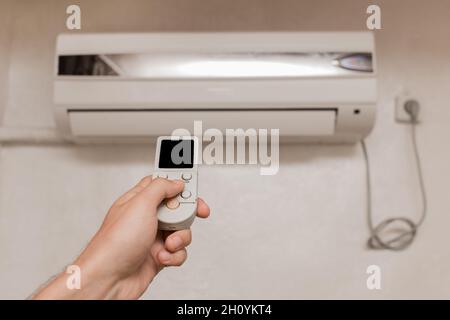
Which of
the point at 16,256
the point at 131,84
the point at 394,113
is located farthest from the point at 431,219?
the point at 16,256

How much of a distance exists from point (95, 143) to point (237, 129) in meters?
0.42

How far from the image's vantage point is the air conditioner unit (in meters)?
1.04

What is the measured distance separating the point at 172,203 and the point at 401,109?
2.65 feet

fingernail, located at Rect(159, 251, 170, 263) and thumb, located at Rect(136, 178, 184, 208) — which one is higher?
thumb, located at Rect(136, 178, 184, 208)

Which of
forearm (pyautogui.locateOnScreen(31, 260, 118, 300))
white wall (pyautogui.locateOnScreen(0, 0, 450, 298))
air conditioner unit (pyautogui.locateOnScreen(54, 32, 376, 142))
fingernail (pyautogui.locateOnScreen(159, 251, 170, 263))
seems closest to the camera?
forearm (pyautogui.locateOnScreen(31, 260, 118, 300))

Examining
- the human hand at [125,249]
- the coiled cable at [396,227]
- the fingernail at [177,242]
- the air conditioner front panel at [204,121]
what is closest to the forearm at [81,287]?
the human hand at [125,249]

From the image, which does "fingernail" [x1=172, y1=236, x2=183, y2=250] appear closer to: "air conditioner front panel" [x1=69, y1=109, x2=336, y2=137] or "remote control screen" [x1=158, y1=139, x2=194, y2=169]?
"remote control screen" [x1=158, y1=139, x2=194, y2=169]

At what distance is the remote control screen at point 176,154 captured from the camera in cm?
74

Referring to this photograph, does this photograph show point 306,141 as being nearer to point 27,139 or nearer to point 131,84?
point 131,84

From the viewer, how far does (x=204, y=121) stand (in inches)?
42.9

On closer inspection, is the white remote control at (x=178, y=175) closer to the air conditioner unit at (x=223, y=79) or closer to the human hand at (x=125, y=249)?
the human hand at (x=125, y=249)

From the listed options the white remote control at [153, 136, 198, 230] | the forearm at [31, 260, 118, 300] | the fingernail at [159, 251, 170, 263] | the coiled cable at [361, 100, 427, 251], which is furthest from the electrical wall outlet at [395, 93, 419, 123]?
the forearm at [31, 260, 118, 300]

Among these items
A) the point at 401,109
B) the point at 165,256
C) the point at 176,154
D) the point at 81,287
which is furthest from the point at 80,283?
the point at 401,109

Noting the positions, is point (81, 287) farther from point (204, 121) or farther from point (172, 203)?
point (204, 121)
